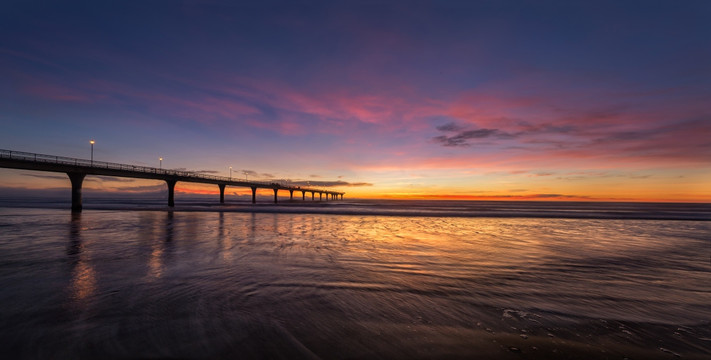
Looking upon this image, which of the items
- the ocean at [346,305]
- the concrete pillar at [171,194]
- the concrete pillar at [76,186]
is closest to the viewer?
the ocean at [346,305]

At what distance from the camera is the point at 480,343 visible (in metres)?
4.43

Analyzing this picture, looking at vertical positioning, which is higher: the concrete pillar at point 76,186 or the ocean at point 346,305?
the concrete pillar at point 76,186

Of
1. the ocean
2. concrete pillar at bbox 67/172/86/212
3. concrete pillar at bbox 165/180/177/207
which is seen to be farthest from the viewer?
concrete pillar at bbox 165/180/177/207

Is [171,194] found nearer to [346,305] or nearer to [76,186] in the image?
[76,186]

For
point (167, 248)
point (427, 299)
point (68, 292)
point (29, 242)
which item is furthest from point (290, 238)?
point (29, 242)

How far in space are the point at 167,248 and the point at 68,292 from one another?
226 inches

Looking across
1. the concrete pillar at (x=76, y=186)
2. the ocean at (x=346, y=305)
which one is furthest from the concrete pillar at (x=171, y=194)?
the ocean at (x=346, y=305)

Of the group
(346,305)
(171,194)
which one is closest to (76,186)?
(171,194)

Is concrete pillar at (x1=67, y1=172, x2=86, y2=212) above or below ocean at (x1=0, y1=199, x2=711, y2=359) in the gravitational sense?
above

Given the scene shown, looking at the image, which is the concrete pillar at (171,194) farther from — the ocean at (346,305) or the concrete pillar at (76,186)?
the ocean at (346,305)

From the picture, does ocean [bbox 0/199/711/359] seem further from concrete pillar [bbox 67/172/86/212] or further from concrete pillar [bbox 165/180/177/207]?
concrete pillar [bbox 165/180/177/207]

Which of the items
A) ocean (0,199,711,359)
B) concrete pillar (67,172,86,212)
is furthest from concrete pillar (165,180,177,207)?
ocean (0,199,711,359)

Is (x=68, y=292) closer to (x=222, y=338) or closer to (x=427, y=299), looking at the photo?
(x=222, y=338)

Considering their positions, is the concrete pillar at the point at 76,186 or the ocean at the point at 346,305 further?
the concrete pillar at the point at 76,186
